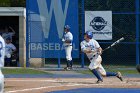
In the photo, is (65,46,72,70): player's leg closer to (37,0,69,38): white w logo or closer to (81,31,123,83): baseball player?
(37,0,69,38): white w logo

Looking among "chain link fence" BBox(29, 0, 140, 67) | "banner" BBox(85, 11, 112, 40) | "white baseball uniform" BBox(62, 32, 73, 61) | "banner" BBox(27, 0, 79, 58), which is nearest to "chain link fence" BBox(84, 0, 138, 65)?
"chain link fence" BBox(29, 0, 140, 67)

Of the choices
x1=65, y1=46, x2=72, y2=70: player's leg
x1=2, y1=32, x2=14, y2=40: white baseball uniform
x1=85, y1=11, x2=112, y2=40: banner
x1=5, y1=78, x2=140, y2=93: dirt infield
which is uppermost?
x1=85, y1=11, x2=112, y2=40: banner

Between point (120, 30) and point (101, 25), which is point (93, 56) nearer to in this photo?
point (101, 25)

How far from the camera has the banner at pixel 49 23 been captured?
2550 centimetres

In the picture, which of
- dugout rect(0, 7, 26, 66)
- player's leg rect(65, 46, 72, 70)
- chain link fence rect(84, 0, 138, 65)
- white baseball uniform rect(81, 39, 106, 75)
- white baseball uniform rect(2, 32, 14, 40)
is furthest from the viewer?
chain link fence rect(84, 0, 138, 65)

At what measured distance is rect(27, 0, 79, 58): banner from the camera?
25.5 m

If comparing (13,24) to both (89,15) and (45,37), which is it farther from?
(89,15)

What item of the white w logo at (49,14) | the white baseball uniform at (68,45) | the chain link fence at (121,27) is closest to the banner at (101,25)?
the chain link fence at (121,27)

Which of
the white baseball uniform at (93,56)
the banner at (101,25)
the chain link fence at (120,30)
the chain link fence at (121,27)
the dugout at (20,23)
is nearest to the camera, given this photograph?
the white baseball uniform at (93,56)

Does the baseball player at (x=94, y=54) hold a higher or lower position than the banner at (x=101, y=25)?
lower

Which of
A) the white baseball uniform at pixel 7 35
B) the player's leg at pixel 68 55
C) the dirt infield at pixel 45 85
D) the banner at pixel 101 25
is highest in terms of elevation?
the banner at pixel 101 25

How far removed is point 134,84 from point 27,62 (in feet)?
32.9

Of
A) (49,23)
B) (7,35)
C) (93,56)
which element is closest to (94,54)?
(93,56)

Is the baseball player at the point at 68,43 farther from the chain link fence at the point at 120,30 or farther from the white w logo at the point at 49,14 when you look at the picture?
the chain link fence at the point at 120,30
